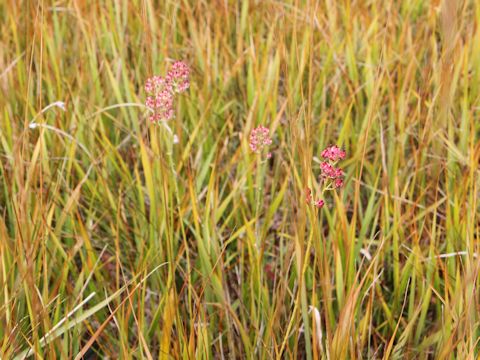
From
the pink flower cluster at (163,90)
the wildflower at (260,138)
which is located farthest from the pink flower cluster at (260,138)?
the pink flower cluster at (163,90)

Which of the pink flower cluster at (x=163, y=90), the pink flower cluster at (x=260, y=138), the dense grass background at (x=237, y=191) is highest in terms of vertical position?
the pink flower cluster at (x=163, y=90)

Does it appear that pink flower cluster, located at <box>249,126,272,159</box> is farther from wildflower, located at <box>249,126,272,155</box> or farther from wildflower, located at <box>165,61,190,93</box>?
wildflower, located at <box>165,61,190,93</box>

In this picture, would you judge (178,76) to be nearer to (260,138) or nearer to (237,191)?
(260,138)

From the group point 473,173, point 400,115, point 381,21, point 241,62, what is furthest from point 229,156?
point 381,21

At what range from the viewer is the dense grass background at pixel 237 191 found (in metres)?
0.96

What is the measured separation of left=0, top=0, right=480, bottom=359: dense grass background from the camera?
96 centimetres

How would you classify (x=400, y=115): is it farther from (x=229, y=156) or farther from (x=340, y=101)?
(x=229, y=156)

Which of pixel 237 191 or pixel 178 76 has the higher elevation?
pixel 178 76

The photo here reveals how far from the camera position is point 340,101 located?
63.7 inches

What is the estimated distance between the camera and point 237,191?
1.34 metres

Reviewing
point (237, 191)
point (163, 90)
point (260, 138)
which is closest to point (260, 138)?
point (260, 138)

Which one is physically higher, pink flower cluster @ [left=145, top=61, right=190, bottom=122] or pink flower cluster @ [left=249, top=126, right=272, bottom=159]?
pink flower cluster @ [left=145, top=61, right=190, bottom=122]

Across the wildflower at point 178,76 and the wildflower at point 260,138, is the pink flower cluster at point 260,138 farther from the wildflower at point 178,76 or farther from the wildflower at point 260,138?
the wildflower at point 178,76

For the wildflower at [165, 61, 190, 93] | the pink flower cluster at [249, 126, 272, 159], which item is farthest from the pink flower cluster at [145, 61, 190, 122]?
the pink flower cluster at [249, 126, 272, 159]
